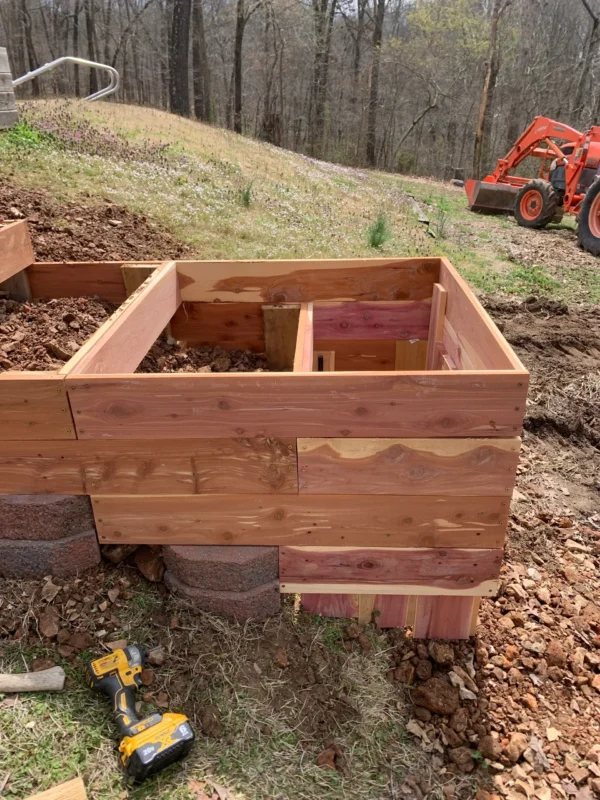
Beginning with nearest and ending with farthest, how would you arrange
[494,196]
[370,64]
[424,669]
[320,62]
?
[424,669], [494,196], [320,62], [370,64]

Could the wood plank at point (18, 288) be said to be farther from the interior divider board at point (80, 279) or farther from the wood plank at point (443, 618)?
the wood plank at point (443, 618)

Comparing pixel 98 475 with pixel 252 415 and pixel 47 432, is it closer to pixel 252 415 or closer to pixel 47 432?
Answer: pixel 47 432

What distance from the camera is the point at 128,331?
8.98ft

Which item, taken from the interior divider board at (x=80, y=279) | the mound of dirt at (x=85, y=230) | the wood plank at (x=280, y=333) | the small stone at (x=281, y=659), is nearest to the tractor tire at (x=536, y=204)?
the mound of dirt at (x=85, y=230)

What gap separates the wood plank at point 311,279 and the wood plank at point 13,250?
973 mm

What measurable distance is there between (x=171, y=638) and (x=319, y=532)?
73 centimetres

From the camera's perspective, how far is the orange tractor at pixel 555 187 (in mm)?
9211

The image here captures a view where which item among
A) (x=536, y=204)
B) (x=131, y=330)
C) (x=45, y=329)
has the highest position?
(x=131, y=330)

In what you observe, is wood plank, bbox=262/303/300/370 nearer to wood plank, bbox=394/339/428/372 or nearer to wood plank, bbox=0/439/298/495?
wood plank, bbox=394/339/428/372

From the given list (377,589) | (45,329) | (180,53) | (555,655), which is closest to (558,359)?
(555,655)

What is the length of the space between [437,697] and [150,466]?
1.47 meters

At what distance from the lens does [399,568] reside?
233cm

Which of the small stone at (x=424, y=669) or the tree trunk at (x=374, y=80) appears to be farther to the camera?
the tree trunk at (x=374, y=80)

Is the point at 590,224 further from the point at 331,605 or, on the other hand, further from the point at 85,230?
the point at 331,605
